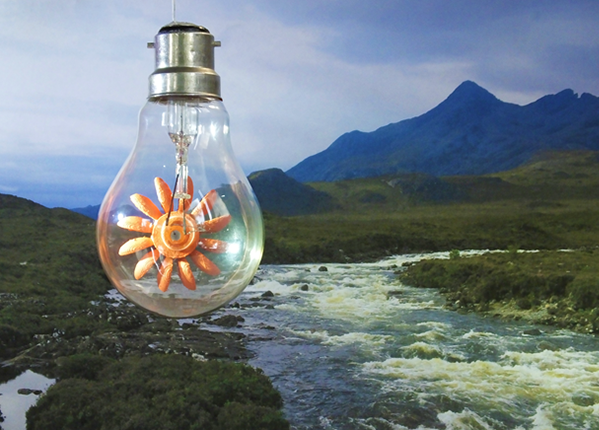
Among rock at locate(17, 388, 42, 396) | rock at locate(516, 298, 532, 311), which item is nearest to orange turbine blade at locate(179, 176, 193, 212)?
rock at locate(17, 388, 42, 396)

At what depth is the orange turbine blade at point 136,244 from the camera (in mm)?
1423

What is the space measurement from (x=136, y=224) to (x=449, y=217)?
172 ft

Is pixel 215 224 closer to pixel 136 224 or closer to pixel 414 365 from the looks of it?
pixel 136 224

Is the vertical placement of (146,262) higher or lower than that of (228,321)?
higher

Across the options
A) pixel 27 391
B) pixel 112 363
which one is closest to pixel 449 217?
pixel 112 363

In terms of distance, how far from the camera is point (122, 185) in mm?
1439

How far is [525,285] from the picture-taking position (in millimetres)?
17906

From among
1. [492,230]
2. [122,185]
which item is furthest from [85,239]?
[122,185]

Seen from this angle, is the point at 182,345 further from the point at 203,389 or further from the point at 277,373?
the point at 203,389

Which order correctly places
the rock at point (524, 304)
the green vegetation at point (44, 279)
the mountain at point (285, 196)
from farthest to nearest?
the mountain at point (285, 196)
the rock at point (524, 304)
the green vegetation at point (44, 279)

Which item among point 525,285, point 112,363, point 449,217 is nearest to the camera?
point 112,363

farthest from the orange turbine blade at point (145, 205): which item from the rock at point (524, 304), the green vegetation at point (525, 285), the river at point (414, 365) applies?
the rock at point (524, 304)

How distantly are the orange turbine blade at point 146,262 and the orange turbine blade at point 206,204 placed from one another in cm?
13

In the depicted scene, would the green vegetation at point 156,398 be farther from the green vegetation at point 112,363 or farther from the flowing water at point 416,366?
the flowing water at point 416,366
